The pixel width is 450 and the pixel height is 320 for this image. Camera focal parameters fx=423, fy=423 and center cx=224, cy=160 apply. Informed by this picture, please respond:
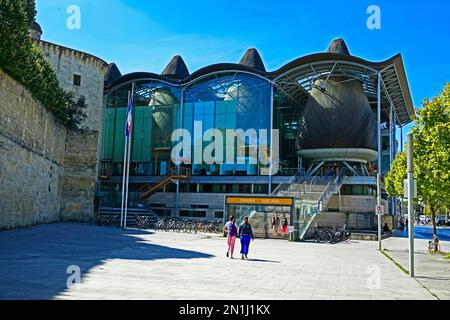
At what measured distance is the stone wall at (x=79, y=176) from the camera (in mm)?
34875

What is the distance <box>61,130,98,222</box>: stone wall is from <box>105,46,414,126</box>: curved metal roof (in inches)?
802

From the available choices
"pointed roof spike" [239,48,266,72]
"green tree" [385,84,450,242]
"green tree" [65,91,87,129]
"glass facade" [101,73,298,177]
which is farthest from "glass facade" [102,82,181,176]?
"green tree" [385,84,450,242]

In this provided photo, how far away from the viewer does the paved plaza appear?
8.04m

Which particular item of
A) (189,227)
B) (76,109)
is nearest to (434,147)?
(189,227)

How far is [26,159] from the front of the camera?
963 inches

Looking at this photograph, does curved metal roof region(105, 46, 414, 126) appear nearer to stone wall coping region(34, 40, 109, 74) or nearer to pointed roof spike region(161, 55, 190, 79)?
stone wall coping region(34, 40, 109, 74)

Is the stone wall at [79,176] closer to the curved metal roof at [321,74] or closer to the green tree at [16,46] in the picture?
the green tree at [16,46]

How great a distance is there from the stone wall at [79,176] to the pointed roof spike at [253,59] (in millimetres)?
30059

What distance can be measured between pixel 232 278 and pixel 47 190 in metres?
23.4

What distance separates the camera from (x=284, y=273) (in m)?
11.4

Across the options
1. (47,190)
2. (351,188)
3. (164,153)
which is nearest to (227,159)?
(164,153)

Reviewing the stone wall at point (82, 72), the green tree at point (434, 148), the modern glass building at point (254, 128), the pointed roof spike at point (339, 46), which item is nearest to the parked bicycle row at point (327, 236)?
the green tree at point (434, 148)
